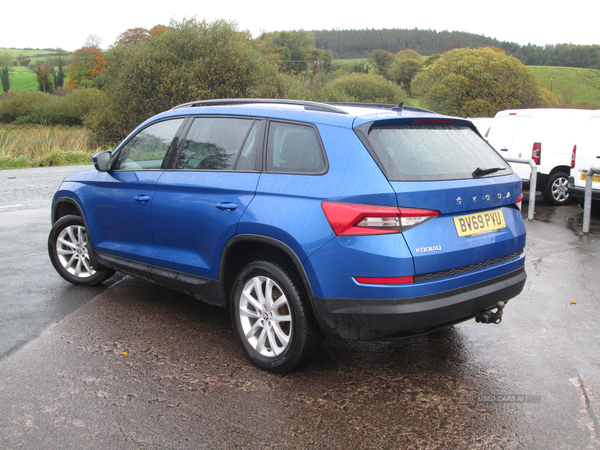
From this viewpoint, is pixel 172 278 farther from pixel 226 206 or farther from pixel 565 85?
pixel 565 85

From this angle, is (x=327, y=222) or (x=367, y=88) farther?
(x=367, y=88)

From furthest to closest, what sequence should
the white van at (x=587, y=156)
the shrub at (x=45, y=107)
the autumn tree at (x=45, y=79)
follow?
the autumn tree at (x=45, y=79), the shrub at (x=45, y=107), the white van at (x=587, y=156)

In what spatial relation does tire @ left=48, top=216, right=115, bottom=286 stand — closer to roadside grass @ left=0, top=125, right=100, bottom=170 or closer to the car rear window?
the car rear window

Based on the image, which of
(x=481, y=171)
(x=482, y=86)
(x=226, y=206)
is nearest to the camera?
(x=481, y=171)

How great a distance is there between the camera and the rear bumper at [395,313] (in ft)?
9.79

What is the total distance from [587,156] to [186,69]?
33081 millimetres

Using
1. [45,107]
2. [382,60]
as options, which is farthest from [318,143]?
[382,60]

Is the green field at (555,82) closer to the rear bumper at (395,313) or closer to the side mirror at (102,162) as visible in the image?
the side mirror at (102,162)

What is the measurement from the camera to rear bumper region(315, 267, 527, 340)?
9.79 feet

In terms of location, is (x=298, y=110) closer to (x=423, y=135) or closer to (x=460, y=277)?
(x=423, y=135)

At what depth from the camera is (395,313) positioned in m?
2.97

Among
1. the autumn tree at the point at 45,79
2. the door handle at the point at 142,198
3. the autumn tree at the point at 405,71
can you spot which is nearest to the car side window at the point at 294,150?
the door handle at the point at 142,198

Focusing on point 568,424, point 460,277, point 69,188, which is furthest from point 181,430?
point 69,188

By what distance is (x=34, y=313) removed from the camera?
15.4 ft
